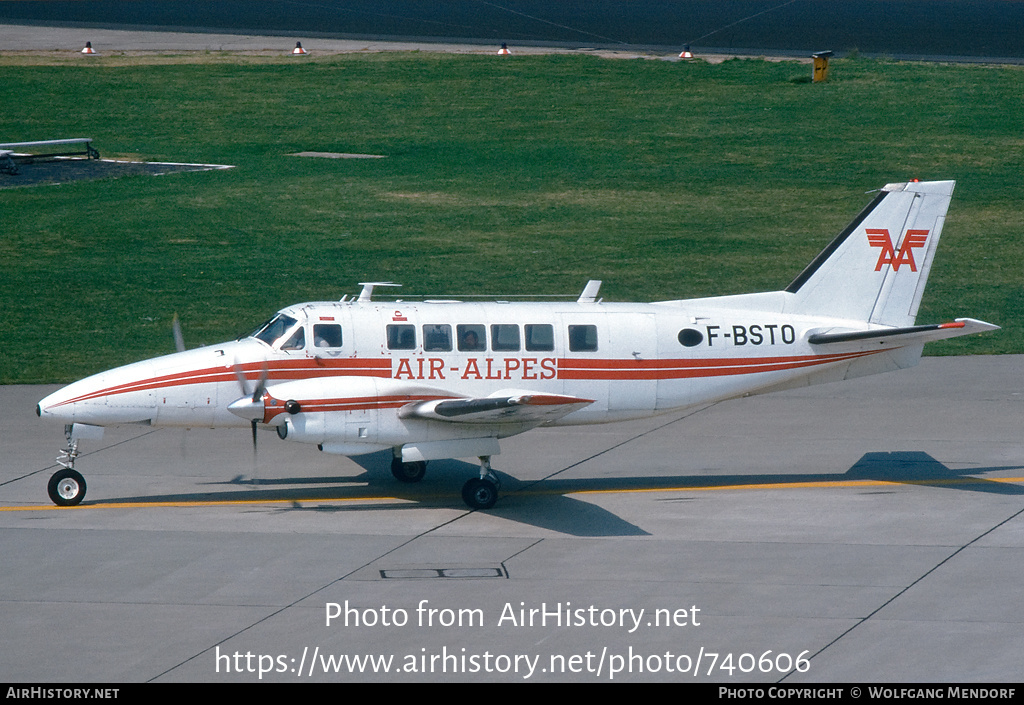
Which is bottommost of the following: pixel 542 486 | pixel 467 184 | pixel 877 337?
pixel 542 486

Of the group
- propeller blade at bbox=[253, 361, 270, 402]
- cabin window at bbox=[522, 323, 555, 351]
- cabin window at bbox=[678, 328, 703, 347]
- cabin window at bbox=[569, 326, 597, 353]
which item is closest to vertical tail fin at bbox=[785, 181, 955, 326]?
cabin window at bbox=[678, 328, 703, 347]

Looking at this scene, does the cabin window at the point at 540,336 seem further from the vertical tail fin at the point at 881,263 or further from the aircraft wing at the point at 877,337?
the aircraft wing at the point at 877,337

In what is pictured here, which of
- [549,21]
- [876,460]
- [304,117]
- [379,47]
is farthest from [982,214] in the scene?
[549,21]

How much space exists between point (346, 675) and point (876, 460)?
11.9 m

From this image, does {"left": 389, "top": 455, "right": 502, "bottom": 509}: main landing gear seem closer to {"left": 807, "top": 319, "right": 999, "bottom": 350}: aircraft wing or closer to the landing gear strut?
the landing gear strut

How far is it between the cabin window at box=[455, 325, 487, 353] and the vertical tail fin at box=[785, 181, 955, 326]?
5.12 meters

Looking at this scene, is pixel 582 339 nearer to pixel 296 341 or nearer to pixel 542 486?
pixel 542 486

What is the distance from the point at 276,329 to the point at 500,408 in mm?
3751

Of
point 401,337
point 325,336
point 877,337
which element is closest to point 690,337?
point 877,337

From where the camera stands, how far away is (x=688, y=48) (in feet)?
208

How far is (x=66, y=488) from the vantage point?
2038 cm

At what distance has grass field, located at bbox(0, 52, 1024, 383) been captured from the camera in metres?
35.6

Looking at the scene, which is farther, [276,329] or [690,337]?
[690,337]

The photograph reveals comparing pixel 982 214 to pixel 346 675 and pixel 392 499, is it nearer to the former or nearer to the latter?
pixel 392 499
